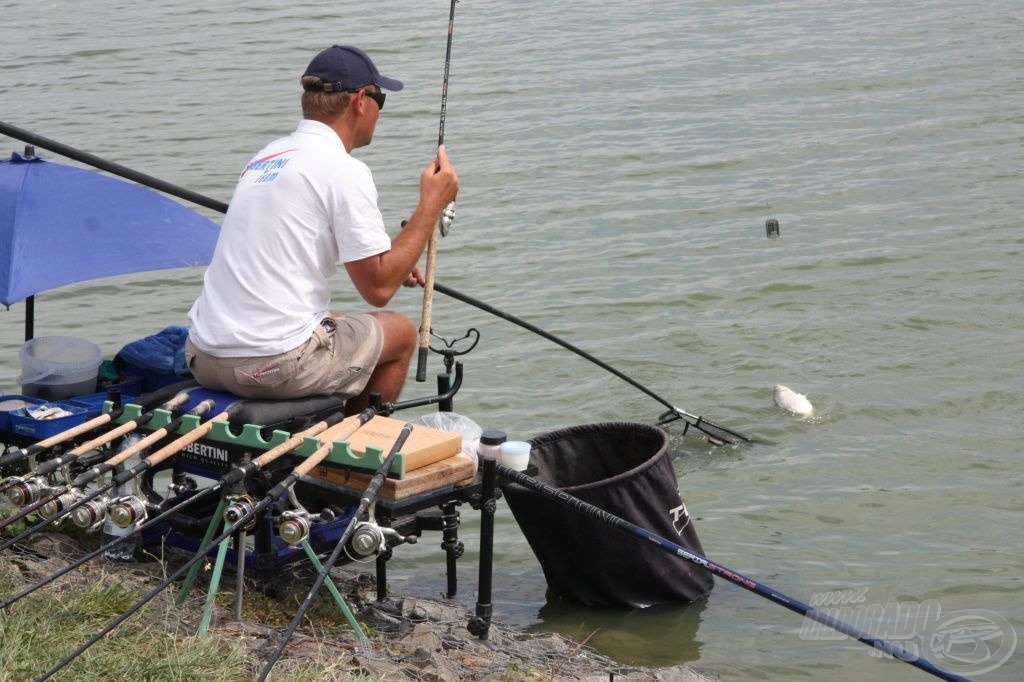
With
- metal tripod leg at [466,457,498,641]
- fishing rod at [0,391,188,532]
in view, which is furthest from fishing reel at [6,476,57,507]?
metal tripod leg at [466,457,498,641]

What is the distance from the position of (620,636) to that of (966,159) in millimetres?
7172

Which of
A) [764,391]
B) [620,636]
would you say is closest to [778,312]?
[764,391]

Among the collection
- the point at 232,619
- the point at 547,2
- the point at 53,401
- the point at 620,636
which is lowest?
the point at 620,636

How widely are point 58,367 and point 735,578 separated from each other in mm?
2711

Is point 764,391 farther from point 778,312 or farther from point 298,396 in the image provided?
point 298,396

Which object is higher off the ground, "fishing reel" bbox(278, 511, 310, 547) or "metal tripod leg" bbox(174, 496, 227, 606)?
"fishing reel" bbox(278, 511, 310, 547)

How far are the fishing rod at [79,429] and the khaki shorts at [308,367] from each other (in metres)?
0.12

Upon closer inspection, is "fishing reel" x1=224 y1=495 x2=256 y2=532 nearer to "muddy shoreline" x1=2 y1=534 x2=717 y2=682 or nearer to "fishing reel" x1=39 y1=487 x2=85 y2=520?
"muddy shoreline" x1=2 y1=534 x2=717 y2=682

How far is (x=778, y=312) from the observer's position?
817 centimetres

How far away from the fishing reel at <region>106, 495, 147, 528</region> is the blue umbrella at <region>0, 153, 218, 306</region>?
137 cm

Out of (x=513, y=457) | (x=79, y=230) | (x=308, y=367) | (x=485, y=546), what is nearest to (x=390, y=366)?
(x=308, y=367)

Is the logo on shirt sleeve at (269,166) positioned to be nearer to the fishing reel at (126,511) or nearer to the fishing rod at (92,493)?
the fishing rod at (92,493)

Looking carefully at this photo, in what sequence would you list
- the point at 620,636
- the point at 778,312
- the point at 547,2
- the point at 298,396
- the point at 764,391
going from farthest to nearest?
the point at 547,2 < the point at 778,312 < the point at 764,391 < the point at 620,636 < the point at 298,396

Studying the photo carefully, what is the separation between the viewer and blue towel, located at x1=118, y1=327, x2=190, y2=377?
16.1 ft
